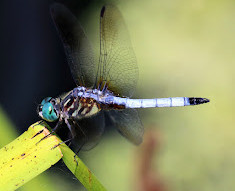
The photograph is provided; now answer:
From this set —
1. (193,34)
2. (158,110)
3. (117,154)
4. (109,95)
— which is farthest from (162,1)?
(117,154)

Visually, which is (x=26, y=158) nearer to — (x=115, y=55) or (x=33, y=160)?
(x=33, y=160)

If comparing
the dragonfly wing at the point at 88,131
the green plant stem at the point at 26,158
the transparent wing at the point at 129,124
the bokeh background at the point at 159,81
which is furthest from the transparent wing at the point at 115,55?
the green plant stem at the point at 26,158

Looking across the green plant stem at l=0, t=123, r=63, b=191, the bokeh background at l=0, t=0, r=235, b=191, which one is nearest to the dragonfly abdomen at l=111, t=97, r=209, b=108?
the bokeh background at l=0, t=0, r=235, b=191

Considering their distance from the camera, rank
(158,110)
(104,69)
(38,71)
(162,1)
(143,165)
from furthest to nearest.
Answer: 1. (38,71)
2. (162,1)
3. (158,110)
4. (143,165)
5. (104,69)

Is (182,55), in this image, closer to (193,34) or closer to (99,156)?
(193,34)

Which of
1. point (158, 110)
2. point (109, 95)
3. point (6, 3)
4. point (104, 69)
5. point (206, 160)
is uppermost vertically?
point (6, 3)

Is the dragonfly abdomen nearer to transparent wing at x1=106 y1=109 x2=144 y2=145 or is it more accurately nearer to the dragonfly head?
transparent wing at x1=106 y1=109 x2=144 y2=145
